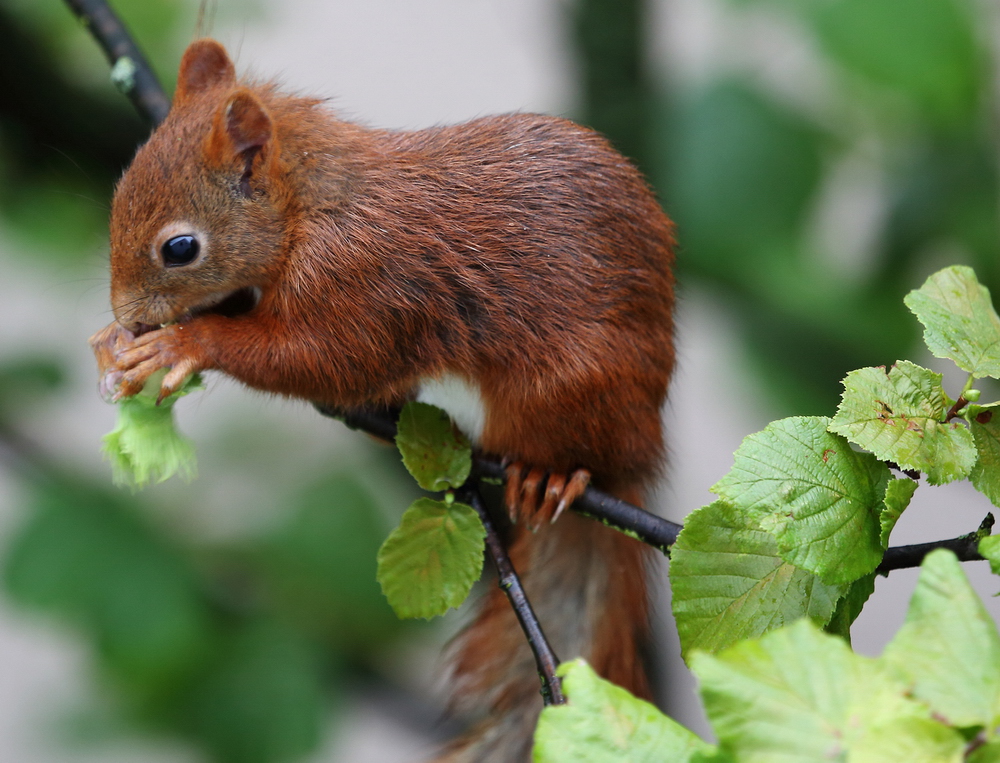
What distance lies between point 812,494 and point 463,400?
2.12 feet

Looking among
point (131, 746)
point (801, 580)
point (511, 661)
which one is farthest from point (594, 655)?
point (131, 746)

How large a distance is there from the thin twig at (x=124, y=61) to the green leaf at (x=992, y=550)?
121 cm

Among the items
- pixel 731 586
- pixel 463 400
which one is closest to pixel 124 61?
pixel 463 400

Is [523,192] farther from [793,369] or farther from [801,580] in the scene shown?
[793,369]

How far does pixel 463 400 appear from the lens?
1.38 metres

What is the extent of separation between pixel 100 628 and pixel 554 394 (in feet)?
4.24

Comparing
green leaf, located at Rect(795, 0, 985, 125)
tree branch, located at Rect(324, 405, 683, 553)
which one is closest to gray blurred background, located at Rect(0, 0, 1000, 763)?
green leaf, located at Rect(795, 0, 985, 125)

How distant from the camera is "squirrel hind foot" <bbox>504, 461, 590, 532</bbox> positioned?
131cm

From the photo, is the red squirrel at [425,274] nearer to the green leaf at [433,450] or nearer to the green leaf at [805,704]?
the green leaf at [433,450]

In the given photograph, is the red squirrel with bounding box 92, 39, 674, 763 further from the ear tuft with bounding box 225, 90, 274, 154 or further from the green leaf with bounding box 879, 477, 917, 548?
the green leaf with bounding box 879, 477, 917, 548

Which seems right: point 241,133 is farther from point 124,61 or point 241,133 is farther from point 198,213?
point 124,61

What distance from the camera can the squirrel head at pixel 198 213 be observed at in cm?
124

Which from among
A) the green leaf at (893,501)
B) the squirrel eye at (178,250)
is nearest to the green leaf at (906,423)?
the green leaf at (893,501)

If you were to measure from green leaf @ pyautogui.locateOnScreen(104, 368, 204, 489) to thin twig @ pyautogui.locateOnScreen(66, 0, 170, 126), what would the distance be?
477mm
